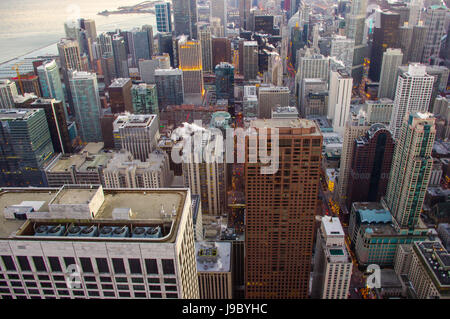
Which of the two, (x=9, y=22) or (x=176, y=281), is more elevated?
(x=9, y=22)

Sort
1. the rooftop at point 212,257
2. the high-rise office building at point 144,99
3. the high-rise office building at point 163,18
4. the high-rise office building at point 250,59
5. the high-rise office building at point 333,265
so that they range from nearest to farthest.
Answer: the high-rise office building at point 333,265
the rooftop at point 212,257
the high-rise office building at point 144,99
the high-rise office building at point 250,59
the high-rise office building at point 163,18

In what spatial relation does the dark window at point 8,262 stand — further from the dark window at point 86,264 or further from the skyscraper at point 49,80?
the skyscraper at point 49,80

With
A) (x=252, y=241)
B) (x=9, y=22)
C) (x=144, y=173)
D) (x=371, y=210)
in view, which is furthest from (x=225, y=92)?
(x=9, y=22)

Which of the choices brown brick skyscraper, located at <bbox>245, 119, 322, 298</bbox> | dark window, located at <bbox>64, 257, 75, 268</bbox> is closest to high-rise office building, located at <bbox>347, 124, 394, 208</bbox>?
brown brick skyscraper, located at <bbox>245, 119, 322, 298</bbox>

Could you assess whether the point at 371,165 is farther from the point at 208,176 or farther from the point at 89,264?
the point at 89,264

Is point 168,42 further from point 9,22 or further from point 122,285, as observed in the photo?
point 122,285

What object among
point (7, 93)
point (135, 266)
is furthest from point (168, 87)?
point (135, 266)

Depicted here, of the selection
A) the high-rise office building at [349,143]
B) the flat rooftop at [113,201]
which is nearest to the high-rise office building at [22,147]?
the high-rise office building at [349,143]
